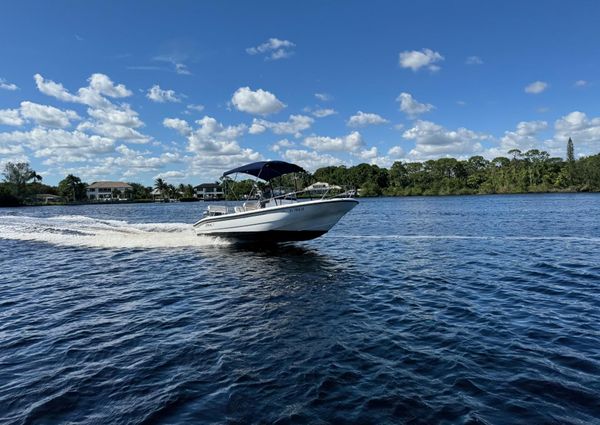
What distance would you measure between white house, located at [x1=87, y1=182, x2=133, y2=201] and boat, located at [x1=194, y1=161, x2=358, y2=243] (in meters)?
180

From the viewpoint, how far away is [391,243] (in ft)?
75.6

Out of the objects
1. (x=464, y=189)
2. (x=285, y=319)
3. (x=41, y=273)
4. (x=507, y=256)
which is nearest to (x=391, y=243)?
(x=507, y=256)

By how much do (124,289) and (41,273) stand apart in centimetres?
561

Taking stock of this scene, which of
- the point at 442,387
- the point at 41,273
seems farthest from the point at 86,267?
the point at 442,387

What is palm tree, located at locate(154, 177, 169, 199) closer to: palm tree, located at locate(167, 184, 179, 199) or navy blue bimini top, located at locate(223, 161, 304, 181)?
palm tree, located at locate(167, 184, 179, 199)

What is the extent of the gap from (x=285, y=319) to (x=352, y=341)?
210cm

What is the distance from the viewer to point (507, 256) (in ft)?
57.9

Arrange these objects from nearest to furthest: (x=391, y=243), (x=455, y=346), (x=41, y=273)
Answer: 1. (x=455, y=346)
2. (x=41, y=273)
3. (x=391, y=243)

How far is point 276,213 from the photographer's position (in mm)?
19062

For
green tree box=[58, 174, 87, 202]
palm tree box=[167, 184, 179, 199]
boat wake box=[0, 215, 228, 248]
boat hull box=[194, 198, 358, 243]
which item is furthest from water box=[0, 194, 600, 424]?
palm tree box=[167, 184, 179, 199]

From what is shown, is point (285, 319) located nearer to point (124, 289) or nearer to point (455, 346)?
point (455, 346)

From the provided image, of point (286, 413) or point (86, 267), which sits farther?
point (86, 267)

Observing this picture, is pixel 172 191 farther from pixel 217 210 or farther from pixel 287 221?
pixel 287 221

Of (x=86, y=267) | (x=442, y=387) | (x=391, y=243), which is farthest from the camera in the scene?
(x=391, y=243)
